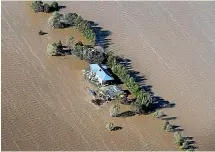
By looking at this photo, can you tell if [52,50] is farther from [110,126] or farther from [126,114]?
[110,126]

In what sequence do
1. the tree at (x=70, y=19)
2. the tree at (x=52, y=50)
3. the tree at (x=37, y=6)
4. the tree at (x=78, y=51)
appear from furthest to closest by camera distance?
1. the tree at (x=37, y=6)
2. the tree at (x=70, y=19)
3. the tree at (x=52, y=50)
4. the tree at (x=78, y=51)

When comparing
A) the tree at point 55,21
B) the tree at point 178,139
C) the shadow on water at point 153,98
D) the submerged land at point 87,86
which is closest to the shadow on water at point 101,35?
the submerged land at point 87,86

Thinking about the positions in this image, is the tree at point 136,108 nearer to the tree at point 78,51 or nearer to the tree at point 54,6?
the tree at point 78,51

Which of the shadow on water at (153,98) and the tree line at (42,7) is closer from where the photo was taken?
the shadow on water at (153,98)

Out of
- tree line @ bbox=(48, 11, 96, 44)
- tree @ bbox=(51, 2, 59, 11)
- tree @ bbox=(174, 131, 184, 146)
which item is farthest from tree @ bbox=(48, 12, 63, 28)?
tree @ bbox=(174, 131, 184, 146)

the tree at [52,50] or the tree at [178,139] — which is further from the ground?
the tree at [52,50]

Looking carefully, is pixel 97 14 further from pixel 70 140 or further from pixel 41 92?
pixel 70 140

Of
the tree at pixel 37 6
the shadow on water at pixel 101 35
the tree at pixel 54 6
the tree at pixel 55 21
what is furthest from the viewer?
the tree at pixel 54 6
